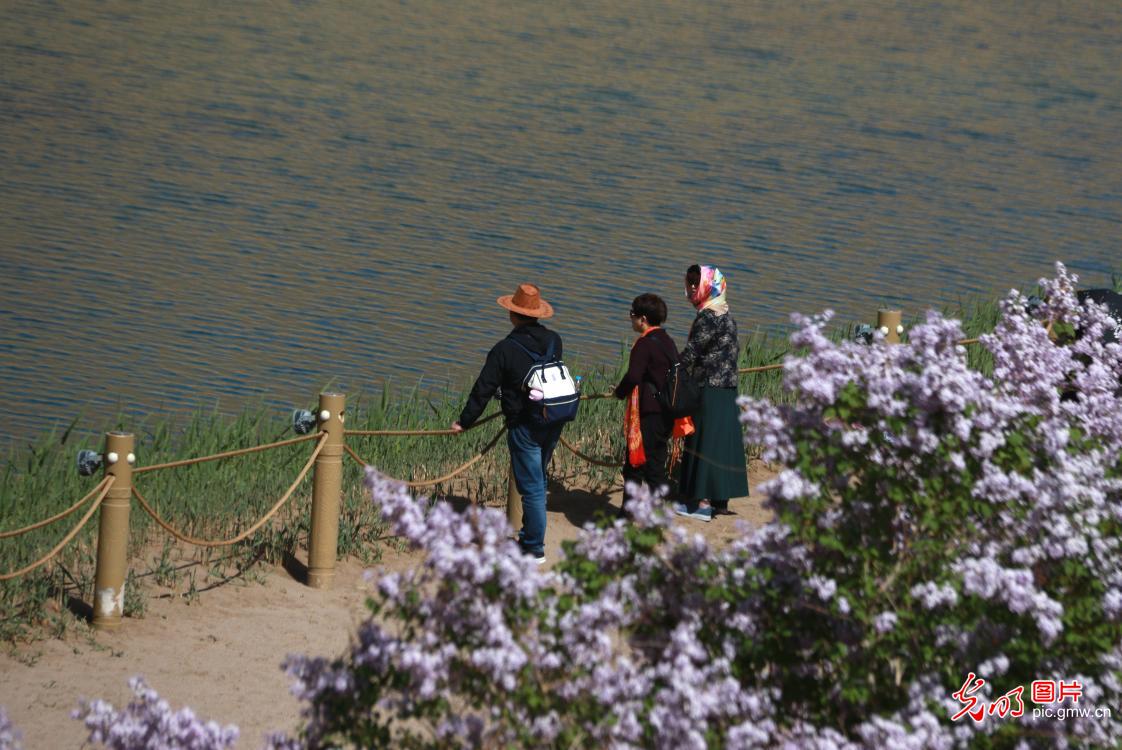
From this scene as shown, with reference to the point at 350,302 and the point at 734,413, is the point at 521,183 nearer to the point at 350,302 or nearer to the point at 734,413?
the point at 350,302

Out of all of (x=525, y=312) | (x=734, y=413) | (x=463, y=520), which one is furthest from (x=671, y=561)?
(x=734, y=413)

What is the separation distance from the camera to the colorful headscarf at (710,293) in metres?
8.57

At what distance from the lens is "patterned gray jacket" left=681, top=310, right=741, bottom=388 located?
8.66m

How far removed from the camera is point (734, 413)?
29.1 feet

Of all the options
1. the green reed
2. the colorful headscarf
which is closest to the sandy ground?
the green reed

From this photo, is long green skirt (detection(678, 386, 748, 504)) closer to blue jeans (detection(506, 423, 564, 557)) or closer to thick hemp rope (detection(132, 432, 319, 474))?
blue jeans (detection(506, 423, 564, 557))

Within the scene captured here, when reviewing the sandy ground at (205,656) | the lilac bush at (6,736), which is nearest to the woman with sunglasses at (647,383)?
the sandy ground at (205,656)

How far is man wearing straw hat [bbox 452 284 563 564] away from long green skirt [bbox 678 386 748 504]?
1179mm

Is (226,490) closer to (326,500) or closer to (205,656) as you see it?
(326,500)

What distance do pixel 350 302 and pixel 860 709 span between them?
11.3 m

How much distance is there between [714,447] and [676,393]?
59cm

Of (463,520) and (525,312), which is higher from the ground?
(525,312)

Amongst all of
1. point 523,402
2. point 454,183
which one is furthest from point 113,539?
point 454,183

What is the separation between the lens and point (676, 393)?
8445 millimetres
